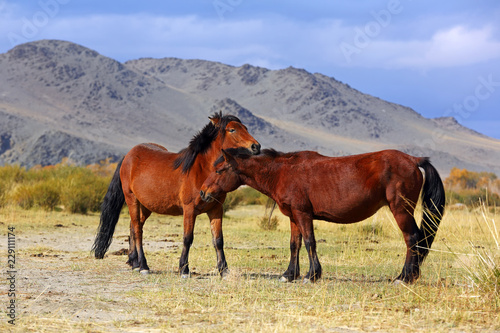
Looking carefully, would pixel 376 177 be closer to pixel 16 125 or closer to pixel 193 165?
pixel 193 165

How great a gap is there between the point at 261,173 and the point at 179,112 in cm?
10681

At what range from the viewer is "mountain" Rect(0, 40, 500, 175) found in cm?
8738

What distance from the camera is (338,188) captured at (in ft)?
28.2

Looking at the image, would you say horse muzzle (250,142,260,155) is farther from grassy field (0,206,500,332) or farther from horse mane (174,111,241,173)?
grassy field (0,206,500,332)

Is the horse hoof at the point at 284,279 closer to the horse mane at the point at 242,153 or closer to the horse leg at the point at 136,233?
the horse mane at the point at 242,153

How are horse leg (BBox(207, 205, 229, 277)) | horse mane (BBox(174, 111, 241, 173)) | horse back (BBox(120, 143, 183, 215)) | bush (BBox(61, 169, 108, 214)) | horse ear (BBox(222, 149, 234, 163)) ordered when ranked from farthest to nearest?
bush (BBox(61, 169, 108, 214)) < horse back (BBox(120, 143, 183, 215)) < horse mane (BBox(174, 111, 241, 173)) < horse leg (BBox(207, 205, 229, 277)) < horse ear (BBox(222, 149, 234, 163))

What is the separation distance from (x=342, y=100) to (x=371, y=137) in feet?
58.5

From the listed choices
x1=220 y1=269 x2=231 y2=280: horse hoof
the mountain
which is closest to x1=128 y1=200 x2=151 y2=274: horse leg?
x1=220 y1=269 x2=231 y2=280: horse hoof

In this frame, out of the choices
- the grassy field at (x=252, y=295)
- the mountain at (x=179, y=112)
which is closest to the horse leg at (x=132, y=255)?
the grassy field at (x=252, y=295)

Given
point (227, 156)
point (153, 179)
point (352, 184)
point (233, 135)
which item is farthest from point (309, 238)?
point (153, 179)

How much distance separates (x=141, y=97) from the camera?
116875 millimetres

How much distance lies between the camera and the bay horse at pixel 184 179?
30.7 feet

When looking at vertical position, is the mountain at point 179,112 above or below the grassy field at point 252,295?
above

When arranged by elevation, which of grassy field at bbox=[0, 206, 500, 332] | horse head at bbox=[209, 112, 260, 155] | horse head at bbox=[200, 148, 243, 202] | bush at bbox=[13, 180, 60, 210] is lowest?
grassy field at bbox=[0, 206, 500, 332]
